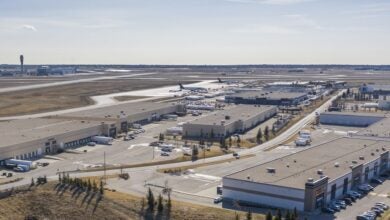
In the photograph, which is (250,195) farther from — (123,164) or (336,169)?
(123,164)

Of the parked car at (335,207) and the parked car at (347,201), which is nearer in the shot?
the parked car at (335,207)

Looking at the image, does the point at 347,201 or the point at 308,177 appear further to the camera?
the point at 308,177

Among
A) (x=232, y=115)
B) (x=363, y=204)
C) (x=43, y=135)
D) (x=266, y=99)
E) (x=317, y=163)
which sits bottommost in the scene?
(x=363, y=204)

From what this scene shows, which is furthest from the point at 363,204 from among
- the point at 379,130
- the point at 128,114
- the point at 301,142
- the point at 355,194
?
the point at 128,114

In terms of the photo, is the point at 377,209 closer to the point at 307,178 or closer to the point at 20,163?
the point at 307,178

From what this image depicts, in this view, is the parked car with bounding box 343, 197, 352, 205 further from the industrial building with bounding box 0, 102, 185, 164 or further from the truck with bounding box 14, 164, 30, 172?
the industrial building with bounding box 0, 102, 185, 164

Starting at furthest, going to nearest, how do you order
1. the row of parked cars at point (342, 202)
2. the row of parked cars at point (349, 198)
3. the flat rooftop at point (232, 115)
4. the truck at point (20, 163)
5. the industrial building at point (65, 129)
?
the flat rooftop at point (232, 115), the industrial building at point (65, 129), the truck at point (20, 163), the row of parked cars at point (349, 198), the row of parked cars at point (342, 202)

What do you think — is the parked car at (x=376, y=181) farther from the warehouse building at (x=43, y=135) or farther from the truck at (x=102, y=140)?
the warehouse building at (x=43, y=135)

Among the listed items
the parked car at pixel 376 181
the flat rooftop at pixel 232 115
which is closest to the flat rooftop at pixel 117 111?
the flat rooftop at pixel 232 115
